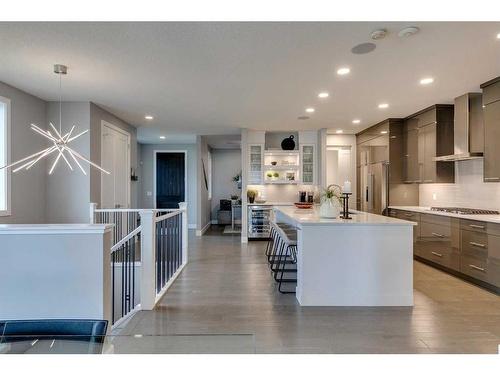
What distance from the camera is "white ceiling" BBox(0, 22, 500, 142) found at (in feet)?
8.48

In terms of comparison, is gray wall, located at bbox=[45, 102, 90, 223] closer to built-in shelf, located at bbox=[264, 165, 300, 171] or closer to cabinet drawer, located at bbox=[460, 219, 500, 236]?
built-in shelf, located at bbox=[264, 165, 300, 171]

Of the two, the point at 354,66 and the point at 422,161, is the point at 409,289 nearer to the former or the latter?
the point at 354,66

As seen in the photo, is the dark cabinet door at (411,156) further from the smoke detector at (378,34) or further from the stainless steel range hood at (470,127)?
the smoke detector at (378,34)

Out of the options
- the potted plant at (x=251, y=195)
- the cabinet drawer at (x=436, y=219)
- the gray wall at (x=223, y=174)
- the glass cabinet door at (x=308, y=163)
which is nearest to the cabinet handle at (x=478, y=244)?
the cabinet drawer at (x=436, y=219)

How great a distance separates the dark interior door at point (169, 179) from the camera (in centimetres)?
950

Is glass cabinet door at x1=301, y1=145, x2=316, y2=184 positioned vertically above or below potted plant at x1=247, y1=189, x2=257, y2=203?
above

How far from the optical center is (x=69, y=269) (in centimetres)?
248

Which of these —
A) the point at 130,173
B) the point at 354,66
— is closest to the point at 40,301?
the point at 354,66

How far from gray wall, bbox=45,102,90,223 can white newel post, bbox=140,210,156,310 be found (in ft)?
6.62

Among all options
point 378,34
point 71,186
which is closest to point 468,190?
point 378,34

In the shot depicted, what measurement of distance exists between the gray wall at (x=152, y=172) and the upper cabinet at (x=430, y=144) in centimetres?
601

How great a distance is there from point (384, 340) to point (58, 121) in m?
5.27

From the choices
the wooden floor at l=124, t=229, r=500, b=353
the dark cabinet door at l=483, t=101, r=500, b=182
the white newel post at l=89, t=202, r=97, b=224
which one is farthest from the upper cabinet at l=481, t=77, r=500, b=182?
the white newel post at l=89, t=202, r=97, b=224

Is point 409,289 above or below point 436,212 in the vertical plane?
below
